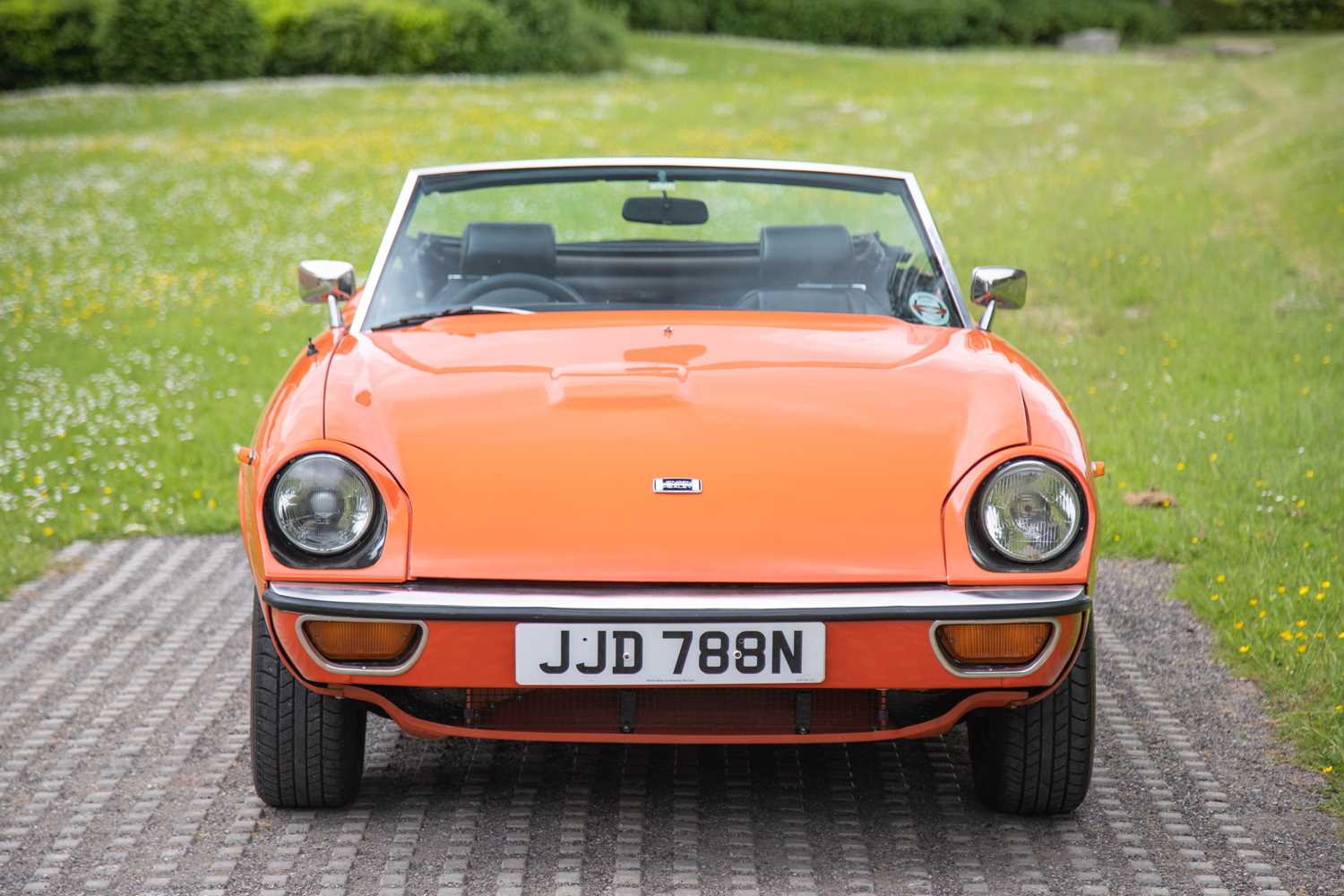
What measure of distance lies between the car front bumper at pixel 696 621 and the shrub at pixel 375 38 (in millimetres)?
26932

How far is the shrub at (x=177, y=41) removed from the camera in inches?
1057

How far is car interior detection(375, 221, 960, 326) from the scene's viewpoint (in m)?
4.10

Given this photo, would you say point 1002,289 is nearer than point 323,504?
No

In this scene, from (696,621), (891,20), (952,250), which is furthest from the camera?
(891,20)

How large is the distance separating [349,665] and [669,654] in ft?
1.95

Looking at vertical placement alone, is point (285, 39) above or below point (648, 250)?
below

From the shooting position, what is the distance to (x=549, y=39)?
2964 centimetres

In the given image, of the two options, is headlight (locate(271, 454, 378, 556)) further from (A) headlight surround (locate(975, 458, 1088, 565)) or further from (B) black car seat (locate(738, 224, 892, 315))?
(B) black car seat (locate(738, 224, 892, 315))

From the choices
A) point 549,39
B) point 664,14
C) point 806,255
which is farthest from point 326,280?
point 664,14

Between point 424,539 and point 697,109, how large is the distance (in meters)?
21.6

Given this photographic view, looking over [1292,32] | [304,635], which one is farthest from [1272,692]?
[1292,32]

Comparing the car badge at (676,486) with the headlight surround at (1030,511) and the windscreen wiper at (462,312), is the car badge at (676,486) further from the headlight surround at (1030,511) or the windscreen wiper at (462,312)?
the windscreen wiper at (462,312)

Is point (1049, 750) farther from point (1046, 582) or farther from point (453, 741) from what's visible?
point (453, 741)

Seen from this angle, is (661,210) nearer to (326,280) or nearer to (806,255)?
(806,255)
